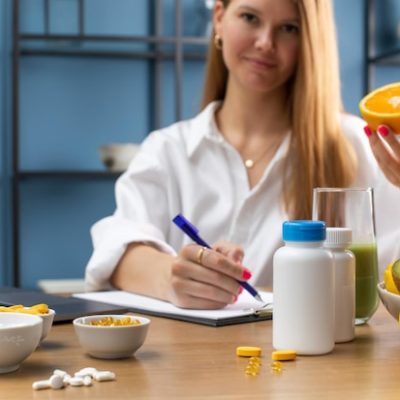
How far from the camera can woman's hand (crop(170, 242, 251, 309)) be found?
136 centimetres

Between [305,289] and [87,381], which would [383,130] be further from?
[87,381]

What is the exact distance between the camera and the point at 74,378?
893mm

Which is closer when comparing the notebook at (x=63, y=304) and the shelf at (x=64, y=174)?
the notebook at (x=63, y=304)

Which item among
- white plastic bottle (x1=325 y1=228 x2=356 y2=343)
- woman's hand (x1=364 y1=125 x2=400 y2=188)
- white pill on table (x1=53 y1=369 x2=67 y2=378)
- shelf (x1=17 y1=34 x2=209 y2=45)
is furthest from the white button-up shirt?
shelf (x1=17 y1=34 x2=209 y2=45)

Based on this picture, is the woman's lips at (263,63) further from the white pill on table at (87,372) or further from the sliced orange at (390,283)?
the white pill on table at (87,372)

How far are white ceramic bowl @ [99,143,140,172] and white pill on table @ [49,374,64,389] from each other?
2.78 metres

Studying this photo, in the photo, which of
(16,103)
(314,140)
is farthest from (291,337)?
(16,103)

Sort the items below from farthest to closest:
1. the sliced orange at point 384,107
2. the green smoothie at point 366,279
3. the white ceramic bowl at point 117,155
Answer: the white ceramic bowl at point 117,155 → the sliced orange at point 384,107 → the green smoothie at point 366,279

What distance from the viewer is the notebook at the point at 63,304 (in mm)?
1299

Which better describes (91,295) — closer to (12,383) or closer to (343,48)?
(12,383)

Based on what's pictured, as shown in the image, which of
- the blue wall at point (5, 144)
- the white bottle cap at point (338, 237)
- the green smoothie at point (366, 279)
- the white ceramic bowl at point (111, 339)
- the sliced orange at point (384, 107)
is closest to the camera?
the white ceramic bowl at point (111, 339)

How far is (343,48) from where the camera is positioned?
13.6ft

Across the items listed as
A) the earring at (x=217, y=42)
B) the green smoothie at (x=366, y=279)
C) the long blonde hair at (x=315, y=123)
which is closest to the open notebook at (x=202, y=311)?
the green smoothie at (x=366, y=279)

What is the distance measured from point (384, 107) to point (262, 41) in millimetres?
683
